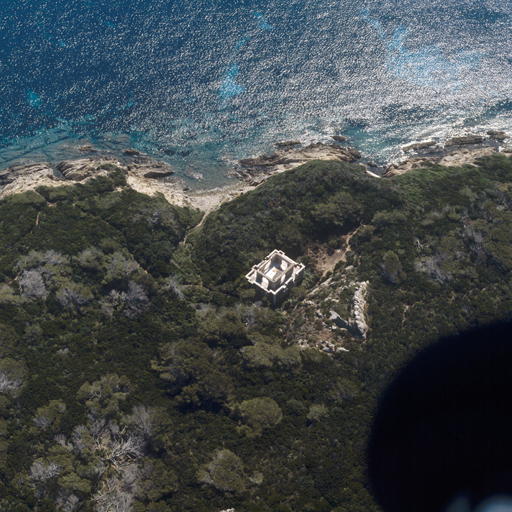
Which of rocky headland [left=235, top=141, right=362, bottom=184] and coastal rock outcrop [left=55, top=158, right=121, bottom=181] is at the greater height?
coastal rock outcrop [left=55, top=158, right=121, bottom=181]

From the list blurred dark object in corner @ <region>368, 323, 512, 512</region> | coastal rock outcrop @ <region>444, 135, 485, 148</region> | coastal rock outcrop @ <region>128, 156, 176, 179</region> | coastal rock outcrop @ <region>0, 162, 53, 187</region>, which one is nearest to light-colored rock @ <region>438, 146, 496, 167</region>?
coastal rock outcrop @ <region>444, 135, 485, 148</region>

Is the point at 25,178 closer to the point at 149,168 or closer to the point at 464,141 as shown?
the point at 149,168

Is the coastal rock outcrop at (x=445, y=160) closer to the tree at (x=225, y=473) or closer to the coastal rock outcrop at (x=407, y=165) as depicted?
the coastal rock outcrop at (x=407, y=165)

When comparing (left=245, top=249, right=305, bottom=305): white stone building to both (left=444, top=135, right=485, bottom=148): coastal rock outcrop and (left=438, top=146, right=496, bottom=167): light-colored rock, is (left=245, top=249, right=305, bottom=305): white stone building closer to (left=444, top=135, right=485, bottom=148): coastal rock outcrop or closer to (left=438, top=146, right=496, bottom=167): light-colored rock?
(left=438, top=146, right=496, bottom=167): light-colored rock

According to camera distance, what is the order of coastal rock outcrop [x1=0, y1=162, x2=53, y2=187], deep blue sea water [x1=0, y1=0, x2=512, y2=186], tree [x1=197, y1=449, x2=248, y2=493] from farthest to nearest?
deep blue sea water [x1=0, y1=0, x2=512, y2=186], coastal rock outcrop [x1=0, y1=162, x2=53, y2=187], tree [x1=197, y1=449, x2=248, y2=493]

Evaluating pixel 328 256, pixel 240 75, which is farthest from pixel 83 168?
pixel 328 256

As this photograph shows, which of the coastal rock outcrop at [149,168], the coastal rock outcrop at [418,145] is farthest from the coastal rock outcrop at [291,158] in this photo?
the coastal rock outcrop at [149,168]
